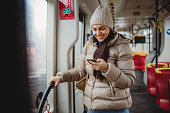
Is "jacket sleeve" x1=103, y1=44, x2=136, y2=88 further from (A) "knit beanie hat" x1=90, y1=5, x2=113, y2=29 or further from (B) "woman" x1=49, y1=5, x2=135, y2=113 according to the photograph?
(A) "knit beanie hat" x1=90, y1=5, x2=113, y2=29

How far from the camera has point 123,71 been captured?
3.84ft

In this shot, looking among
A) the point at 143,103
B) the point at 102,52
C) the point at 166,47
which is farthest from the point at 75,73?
the point at 166,47

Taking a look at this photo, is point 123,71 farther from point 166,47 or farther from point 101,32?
point 166,47

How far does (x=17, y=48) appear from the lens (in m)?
0.85

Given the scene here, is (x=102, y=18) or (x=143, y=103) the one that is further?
(x=143, y=103)

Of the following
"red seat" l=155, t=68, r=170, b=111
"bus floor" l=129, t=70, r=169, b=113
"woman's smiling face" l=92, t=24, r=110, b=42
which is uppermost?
"woman's smiling face" l=92, t=24, r=110, b=42

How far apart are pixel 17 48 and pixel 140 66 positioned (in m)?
9.67

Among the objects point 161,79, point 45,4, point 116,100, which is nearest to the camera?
point 116,100

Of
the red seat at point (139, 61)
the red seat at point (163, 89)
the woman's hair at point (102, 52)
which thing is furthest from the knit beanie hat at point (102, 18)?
the red seat at point (139, 61)

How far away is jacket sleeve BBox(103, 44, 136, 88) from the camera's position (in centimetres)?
108

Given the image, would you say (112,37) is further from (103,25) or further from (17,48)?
(17,48)

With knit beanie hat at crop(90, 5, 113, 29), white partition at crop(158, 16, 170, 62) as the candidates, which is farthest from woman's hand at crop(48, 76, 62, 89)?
white partition at crop(158, 16, 170, 62)

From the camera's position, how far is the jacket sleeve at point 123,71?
1.08 metres

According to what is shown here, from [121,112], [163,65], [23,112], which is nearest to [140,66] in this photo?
[163,65]
